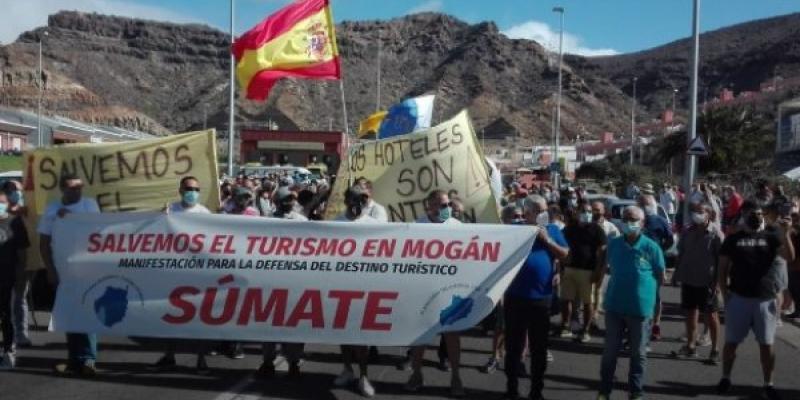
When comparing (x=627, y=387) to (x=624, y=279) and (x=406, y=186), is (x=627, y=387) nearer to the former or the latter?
(x=624, y=279)

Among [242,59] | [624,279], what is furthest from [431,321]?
[242,59]

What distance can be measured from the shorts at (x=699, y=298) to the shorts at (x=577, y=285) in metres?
1.16

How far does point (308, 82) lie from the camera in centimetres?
14962

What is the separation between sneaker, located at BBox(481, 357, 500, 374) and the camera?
9.64 m

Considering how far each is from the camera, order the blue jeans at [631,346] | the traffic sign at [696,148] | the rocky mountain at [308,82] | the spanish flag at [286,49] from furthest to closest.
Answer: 1. the rocky mountain at [308,82]
2. the traffic sign at [696,148]
3. the spanish flag at [286,49]
4. the blue jeans at [631,346]

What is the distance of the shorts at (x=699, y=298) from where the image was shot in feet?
34.6

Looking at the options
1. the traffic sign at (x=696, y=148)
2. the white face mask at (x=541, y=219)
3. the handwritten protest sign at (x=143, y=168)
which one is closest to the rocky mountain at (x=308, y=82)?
the traffic sign at (x=696, y=148)

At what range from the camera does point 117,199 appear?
1050 centimetres

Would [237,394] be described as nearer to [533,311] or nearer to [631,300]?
[533,311]

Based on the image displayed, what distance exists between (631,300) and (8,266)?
577cm

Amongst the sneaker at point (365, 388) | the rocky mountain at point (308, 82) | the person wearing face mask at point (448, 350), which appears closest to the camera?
the sneaker at point (365, 388)

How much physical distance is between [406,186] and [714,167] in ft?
126

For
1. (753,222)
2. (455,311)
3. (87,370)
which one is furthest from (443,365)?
(87,370)

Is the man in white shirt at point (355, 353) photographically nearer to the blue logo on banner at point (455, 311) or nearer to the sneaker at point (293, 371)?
the sneaker at point (293, 371)
